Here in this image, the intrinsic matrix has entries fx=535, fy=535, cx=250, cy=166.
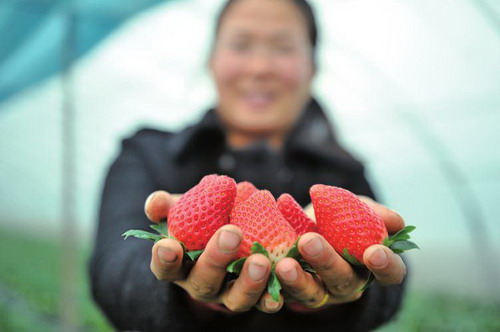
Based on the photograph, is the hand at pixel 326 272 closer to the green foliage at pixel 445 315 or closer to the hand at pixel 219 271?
the hand at pixel 219 271

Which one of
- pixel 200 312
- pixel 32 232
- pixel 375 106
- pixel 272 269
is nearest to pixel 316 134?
pixel 200 312

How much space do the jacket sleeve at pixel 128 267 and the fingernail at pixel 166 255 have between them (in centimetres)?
27

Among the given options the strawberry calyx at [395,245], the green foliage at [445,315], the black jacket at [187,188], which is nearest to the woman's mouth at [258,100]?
the black jacket at [187,188]

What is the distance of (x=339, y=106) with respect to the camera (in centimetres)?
586

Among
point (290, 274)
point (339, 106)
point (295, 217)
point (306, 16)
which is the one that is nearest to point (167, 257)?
point (290, 274)

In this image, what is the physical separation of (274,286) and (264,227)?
0.50ft

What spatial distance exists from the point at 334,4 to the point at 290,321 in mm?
3410

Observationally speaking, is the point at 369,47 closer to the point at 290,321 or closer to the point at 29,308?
the point at 290,321

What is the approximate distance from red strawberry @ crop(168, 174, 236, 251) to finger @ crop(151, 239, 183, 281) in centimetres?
10

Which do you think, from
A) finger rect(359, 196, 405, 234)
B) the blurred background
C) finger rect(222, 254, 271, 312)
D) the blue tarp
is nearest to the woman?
finger rect(359, 196, 405, 234)

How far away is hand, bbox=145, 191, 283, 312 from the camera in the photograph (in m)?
0.94

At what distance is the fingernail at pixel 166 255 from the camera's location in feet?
3.14

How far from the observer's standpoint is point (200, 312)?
127 cm

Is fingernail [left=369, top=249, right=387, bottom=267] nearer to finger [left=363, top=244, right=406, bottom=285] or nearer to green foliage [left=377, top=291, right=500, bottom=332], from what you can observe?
finger [left=363, top=244, right=406, bottom=285]
